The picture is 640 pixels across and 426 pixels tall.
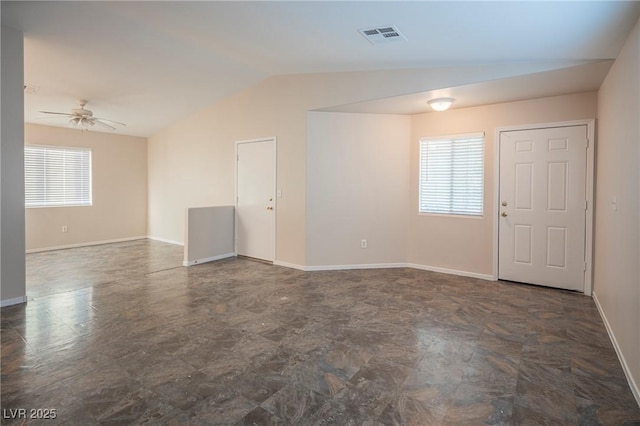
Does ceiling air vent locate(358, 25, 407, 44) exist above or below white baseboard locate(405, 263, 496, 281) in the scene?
above

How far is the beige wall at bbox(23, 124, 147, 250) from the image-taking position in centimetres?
643

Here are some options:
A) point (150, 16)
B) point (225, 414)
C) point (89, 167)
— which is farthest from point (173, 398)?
point (89, 167)

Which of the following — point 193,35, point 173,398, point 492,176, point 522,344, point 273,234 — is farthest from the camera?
point 273,234

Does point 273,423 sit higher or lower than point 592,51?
lower

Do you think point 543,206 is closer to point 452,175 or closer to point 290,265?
point 452,175

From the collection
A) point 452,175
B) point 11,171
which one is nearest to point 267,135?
point 452,175

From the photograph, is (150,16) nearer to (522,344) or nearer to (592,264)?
(522,344)

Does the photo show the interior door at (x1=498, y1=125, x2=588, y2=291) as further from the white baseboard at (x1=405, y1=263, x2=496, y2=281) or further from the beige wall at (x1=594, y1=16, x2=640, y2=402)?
the beige wall at (x1=594, y1=16, x2=640, y2=402)

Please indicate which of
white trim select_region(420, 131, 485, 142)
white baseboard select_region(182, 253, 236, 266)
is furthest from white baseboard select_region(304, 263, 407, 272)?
white trim select_region(420, 131, 485, 142)

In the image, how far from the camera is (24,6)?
298cm

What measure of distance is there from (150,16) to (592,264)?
554 cm

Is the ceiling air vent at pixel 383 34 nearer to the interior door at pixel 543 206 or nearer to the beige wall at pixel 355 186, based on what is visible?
the beige wall at pixel 355 186

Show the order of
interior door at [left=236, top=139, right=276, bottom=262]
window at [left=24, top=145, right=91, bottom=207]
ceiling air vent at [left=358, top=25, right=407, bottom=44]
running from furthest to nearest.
A: window at [left=24, top=145, right=91, bottom=207] < interior door at [left=236, top=139, right=276, bottom=262] < ceiling air vent at [left=358, top=25, right=407, bottom=44]

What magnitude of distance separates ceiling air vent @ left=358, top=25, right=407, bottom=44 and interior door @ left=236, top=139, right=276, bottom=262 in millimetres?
2579
